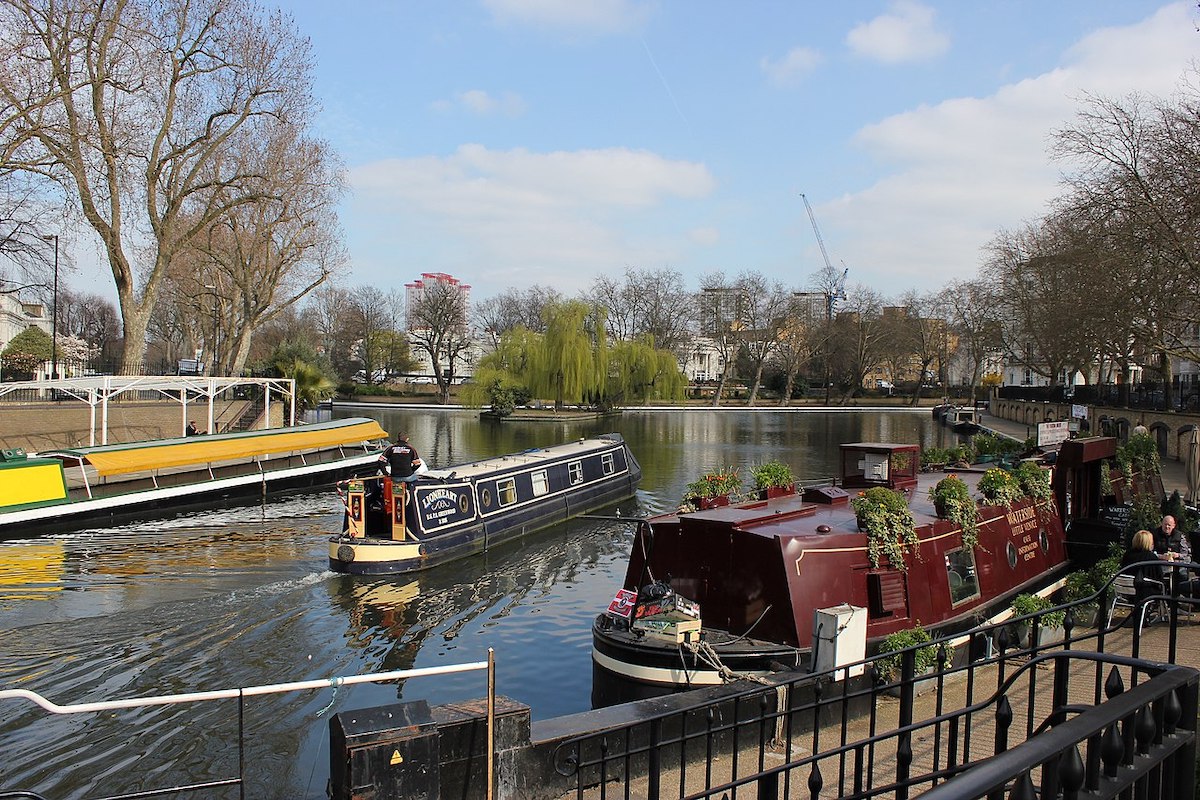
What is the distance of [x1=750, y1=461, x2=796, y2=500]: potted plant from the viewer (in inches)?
563

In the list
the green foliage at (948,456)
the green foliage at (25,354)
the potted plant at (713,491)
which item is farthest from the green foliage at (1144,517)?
the green foliage at (25,354)

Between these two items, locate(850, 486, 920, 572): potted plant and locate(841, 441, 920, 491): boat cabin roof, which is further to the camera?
locate(841, 441, 920, 491): boat cabin roof

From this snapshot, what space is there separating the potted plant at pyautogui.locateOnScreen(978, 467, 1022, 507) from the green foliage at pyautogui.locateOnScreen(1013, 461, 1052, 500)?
67 cm

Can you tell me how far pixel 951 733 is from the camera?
531cm

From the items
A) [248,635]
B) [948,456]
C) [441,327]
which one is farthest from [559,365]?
[248,635]

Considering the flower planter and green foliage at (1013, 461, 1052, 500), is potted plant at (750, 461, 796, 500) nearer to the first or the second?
the flower planter

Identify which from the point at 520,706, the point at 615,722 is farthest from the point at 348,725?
the point at 615,722

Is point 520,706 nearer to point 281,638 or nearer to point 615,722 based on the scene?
point 615,722

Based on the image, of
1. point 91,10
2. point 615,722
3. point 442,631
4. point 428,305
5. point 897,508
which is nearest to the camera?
point 615,722

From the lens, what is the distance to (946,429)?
212ft

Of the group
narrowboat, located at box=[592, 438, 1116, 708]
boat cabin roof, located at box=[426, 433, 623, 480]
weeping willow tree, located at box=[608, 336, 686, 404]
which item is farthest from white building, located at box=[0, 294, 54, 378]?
narrowboat, located at box=[592, 438, 1116, 708]

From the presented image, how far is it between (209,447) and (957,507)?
2365cm

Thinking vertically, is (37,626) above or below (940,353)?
below

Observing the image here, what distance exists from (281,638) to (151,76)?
24.9 meters
